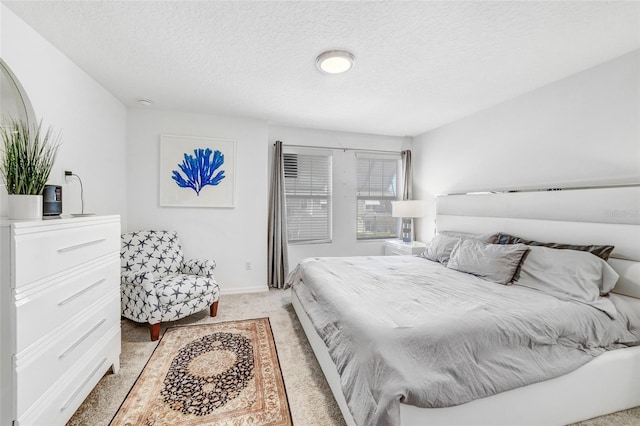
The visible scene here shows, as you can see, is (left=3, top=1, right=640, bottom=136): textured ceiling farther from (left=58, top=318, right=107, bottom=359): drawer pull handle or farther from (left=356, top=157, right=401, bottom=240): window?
(left=58, top=318, right=107, bottom=359): drawer pull handle

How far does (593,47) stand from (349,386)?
117 inches

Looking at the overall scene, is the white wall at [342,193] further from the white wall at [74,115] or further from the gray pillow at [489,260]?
the white wall at [74,115]

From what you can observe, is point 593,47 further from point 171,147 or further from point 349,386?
point 171,147

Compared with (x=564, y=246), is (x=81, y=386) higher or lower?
lower

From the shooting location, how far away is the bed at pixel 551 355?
1.23 meters

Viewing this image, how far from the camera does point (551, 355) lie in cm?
151

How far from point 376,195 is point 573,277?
9.91ft

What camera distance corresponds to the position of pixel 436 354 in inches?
Result: 51.3

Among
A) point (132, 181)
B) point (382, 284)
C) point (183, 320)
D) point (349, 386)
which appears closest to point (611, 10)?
point (382, 284)

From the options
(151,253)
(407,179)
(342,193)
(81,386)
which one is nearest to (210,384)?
(81,386)

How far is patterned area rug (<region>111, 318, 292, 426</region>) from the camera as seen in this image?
63.1 inches

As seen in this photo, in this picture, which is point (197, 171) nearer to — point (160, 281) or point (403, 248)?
point (160, 281)

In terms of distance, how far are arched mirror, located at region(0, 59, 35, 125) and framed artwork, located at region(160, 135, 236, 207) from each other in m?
1.60

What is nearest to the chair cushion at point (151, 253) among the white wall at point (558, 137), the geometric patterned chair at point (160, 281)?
the geometric patterned chair at point (160, 281)
